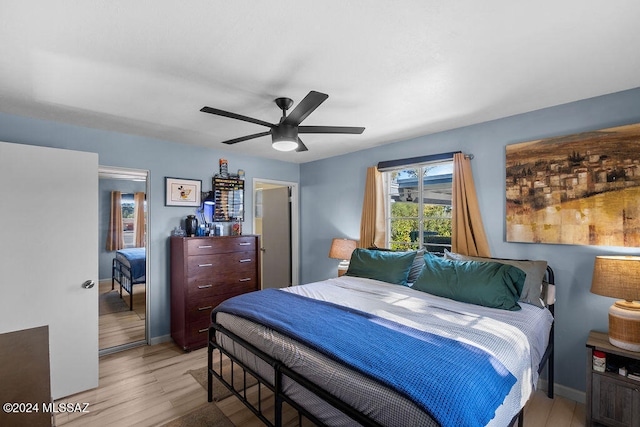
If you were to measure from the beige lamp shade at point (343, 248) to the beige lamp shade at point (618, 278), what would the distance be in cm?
242

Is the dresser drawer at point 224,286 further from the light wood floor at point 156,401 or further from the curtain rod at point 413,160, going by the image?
the curtain rod at point 413,160

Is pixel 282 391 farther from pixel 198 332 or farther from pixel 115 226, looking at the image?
pixel 115 226

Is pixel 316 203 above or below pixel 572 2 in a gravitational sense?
below

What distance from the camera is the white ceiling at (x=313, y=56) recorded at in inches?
55.9

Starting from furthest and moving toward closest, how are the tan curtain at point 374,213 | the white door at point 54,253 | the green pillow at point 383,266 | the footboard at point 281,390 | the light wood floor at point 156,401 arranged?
the tan curtain at point 374,213
the green pillow at point 383,266
the white door at point 54,253
the light wood floor at point 156,401
the footboard at point 281,390

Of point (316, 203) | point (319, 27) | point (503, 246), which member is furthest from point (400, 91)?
point (316, 203)

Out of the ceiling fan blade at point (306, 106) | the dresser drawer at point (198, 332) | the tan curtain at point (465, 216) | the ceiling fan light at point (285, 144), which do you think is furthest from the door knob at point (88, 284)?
the tan curtain at point (465, 216)

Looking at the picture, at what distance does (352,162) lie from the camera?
4.29 meters

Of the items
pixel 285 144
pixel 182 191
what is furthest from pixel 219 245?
pixel 285 144

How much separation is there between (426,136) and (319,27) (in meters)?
2.33

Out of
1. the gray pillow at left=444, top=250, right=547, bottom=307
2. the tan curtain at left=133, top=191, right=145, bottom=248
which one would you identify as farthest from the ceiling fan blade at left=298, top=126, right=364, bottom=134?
the tan curtain at left=133, top=191, right=145, bottom=248

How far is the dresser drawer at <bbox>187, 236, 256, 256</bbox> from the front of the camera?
342 cm

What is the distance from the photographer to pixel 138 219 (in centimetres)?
354

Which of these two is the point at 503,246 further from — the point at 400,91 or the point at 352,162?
the point at 352,162
